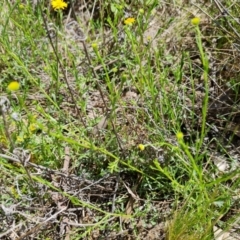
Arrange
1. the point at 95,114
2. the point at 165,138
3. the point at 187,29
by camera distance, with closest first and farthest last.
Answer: the point at 165,138 < the point at 95,114 < the point at 187,29

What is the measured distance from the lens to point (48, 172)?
4.78 ft

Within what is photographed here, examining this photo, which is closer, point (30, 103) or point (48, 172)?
point (48, 172)

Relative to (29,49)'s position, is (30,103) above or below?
below

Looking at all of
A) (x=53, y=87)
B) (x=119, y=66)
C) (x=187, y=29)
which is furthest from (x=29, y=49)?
(x=187, y=29)

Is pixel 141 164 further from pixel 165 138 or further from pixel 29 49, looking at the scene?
pixel 29 49

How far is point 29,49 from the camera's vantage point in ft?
6.52

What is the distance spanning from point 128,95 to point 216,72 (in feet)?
1.25

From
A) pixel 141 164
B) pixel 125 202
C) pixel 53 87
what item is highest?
pixel 53 87

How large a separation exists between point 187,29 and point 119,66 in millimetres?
405

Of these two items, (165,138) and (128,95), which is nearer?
(165,138)

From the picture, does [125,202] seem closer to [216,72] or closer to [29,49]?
[216,72]

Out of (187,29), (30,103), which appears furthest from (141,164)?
(187,29)

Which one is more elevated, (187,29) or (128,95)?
(187,29)

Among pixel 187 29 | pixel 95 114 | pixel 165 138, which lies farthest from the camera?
pixel 187 29
